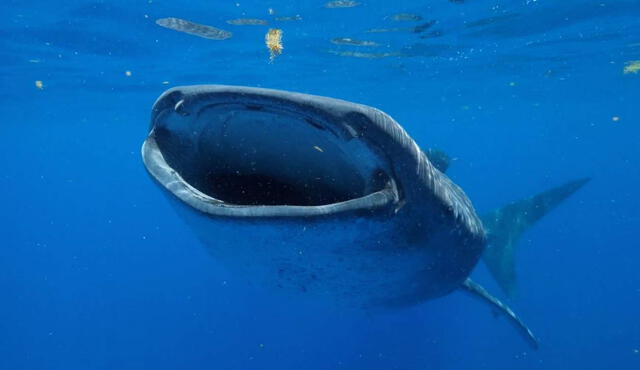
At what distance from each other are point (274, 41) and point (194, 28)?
2.52 meters

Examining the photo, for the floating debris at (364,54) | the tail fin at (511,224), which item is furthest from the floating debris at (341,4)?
the tail fin at (511,224)

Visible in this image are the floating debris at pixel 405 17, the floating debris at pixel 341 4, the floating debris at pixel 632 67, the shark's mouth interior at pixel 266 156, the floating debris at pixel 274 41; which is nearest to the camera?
the shark's mouth interior at pixel 266 156

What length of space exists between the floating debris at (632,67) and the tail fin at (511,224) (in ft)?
44.2

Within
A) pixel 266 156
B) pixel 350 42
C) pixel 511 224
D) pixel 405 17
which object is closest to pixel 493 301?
pixel 511 224

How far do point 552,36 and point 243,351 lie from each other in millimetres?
14296

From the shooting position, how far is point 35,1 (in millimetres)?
10156

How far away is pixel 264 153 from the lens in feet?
9.87

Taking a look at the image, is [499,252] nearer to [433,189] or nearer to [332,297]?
[332,297]

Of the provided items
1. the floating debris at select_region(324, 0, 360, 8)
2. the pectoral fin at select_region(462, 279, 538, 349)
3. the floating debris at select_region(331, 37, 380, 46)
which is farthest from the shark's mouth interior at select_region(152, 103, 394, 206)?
the floating debris at select_region(331, 37, 380, 46)

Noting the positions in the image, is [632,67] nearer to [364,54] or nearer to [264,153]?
[364,54]

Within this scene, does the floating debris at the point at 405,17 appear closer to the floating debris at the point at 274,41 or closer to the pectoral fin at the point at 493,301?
the floating debris at the point at 274,41

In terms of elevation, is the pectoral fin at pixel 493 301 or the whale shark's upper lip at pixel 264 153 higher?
the whale shark's upper lip at pixel 264 153

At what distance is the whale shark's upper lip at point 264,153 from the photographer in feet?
6.35

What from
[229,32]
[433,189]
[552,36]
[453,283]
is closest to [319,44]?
[229,32]
